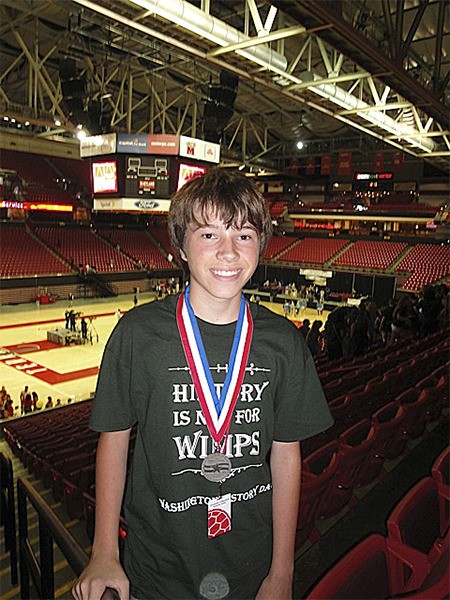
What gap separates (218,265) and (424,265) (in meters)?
29.4

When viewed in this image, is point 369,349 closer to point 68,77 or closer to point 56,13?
point 68,77

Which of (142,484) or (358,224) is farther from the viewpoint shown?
(358,224)

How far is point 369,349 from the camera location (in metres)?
11.7

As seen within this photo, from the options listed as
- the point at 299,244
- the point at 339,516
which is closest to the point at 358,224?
the point at 299,244

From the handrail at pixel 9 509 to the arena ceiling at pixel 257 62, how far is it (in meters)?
6.07

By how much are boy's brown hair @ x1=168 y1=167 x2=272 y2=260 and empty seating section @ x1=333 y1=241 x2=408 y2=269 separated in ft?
96.6

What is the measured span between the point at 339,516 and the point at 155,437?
126 inches

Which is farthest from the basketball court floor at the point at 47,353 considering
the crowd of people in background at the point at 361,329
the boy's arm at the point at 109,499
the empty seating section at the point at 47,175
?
the boy's arm at the point at 109,499

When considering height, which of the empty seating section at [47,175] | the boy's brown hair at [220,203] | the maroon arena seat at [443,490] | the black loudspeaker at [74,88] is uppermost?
the black loudspeaker at [74,88]

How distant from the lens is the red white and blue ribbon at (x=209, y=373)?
5.98ft

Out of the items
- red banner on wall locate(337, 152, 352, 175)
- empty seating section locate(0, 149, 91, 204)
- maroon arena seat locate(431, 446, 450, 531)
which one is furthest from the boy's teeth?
empty seating section locate(0, 149, 91, 204)

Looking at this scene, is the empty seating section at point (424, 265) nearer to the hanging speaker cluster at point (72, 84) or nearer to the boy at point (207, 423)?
the hanging speaker cluster at point (72, 84)

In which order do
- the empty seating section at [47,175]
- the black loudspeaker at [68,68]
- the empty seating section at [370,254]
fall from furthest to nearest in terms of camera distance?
the empty seating section at [370,254] < the empty seating section at [47,175] < the black loudspeaker at [68,68]

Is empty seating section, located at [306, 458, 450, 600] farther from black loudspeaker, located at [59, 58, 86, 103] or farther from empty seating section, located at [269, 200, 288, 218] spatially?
empty seating section, located at [269, 200, 288, 218]
